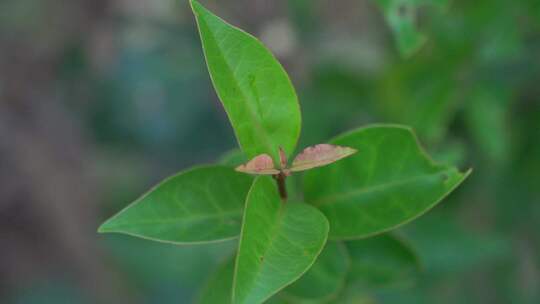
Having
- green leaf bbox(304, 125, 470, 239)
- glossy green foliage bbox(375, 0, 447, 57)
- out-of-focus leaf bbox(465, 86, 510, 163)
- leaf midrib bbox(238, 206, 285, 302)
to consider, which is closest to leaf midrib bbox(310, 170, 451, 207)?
green leaf bbox(304, 125, 470, 239)

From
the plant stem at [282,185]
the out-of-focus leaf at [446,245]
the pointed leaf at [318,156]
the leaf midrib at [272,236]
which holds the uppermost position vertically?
the pointed leaf at [318,156]

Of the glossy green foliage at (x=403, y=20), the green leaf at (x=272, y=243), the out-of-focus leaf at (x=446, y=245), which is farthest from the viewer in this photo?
the out-of-focus leaf at (x=446, y=245)

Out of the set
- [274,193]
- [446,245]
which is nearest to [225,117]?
[446,245]

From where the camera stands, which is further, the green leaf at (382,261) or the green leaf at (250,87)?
the green leaf at (382,261)

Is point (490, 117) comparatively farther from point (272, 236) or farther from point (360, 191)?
point (272, 236)

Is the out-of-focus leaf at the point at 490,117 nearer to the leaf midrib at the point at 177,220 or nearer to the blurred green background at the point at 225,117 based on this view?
the blurred green background at the point at 225,117

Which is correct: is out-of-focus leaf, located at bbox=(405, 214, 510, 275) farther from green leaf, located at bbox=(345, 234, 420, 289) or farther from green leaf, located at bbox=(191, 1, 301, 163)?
green leaf, located at bbox=(191, 1, 301, 163)

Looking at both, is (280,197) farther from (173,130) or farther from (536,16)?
(173,130)

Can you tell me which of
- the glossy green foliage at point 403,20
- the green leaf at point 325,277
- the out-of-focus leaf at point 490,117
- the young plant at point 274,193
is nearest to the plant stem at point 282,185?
the young plant at point 274,193
